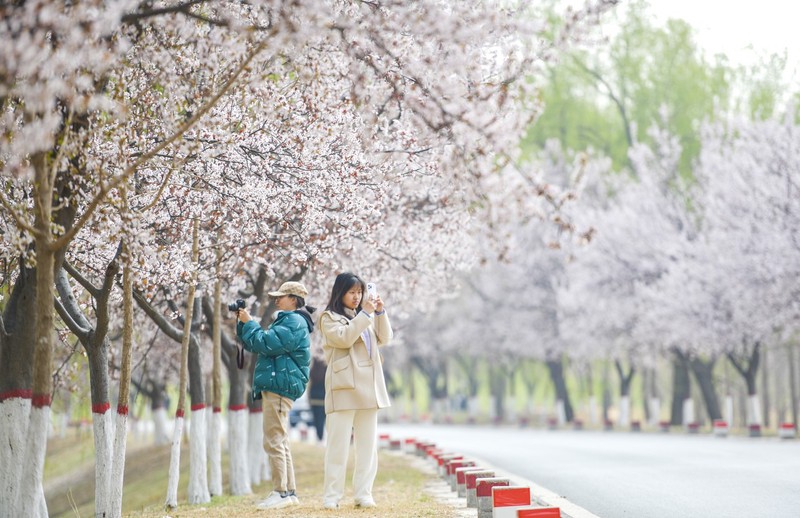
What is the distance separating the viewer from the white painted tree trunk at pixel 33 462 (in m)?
8.34

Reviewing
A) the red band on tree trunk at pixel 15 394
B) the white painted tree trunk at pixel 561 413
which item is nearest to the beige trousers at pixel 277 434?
the red band on tree trunk at pixel 15 394

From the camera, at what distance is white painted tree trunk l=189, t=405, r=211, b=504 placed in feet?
45.6

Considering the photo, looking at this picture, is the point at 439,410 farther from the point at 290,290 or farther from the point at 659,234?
the point at 290,290

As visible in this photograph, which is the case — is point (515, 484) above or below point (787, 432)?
below

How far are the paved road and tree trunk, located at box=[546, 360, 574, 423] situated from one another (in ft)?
74.1

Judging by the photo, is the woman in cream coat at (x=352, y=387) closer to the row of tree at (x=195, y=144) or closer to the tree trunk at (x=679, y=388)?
the row of tree at (x=195, y=144)

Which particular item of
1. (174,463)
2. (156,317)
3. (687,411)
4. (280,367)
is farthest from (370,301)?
(687,411)

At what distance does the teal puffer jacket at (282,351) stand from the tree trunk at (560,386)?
118 ft

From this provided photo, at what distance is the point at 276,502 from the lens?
11.2 meters

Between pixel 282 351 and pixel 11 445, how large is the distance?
2.66 meters

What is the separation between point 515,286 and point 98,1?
4100 centimetres

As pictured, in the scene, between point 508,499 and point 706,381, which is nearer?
point 508,499

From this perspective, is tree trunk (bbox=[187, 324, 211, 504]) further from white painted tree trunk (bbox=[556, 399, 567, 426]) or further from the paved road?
white painted tree trunk (bbox=[556, 399, 567, 426])

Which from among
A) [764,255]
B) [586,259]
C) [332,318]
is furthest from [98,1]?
[586,259]
